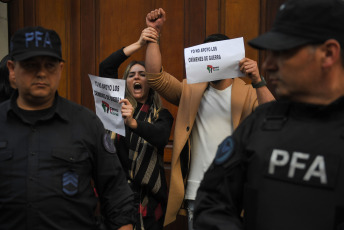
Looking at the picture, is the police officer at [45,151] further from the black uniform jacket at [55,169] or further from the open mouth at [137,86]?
the open mouth at [137,86]

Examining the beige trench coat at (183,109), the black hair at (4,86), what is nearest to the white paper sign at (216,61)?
the beige trench coat at (183,109)

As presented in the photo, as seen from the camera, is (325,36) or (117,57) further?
(117,57)

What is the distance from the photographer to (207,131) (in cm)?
264

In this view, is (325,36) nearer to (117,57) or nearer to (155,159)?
(155,159)

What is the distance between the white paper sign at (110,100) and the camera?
2564 mm

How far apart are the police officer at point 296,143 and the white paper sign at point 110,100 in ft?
4.26

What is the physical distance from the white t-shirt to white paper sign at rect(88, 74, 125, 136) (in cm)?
49

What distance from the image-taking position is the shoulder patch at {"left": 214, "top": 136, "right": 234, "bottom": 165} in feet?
4.53

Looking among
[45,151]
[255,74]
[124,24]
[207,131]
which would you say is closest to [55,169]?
[45,151]

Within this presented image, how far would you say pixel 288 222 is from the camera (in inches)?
47.5

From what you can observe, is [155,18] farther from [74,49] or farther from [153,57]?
[74,49]

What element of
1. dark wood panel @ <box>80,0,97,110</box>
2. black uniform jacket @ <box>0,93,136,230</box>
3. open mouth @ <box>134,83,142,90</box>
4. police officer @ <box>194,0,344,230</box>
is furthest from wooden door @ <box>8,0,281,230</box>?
police officer @ <box>194,0,344,230</box>

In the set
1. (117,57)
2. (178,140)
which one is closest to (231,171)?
(178,140)

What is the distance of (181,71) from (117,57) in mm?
866
